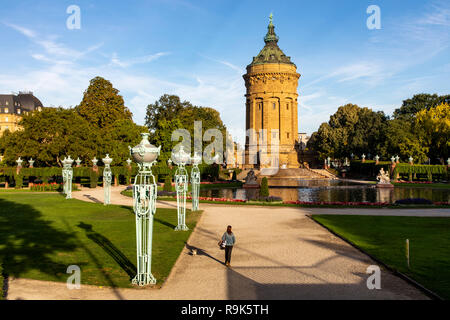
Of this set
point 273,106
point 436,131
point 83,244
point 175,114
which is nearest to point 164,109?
point 175,114

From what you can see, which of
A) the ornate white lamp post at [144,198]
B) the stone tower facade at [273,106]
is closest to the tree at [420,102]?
the stone tower facade at [273,106]

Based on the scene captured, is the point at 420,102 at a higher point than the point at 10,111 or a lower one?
higher

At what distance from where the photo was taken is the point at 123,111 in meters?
71.7

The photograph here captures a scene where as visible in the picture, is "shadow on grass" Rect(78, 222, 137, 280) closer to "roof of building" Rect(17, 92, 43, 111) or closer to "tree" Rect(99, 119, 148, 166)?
"tree" Rect(99, 119, 148, 166)

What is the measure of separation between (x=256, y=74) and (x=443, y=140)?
123 ft

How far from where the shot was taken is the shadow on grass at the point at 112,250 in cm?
1240

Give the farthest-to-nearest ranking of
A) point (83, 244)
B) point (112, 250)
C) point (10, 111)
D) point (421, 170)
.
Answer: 1. point (10, 111)
2. point (421, 170)
3. point (83, 244)
4. point (112, 250)

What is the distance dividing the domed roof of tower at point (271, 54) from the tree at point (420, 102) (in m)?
35.7

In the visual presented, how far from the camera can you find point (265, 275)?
11.8 meters

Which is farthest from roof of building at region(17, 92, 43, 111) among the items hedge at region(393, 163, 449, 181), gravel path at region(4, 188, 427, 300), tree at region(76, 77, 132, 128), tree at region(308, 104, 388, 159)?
gravel path at region(4, 188, 427, 300)

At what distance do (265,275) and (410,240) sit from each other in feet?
26.8

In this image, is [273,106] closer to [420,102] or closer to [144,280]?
[420,102]

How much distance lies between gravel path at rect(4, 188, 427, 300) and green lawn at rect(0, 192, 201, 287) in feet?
2.37
